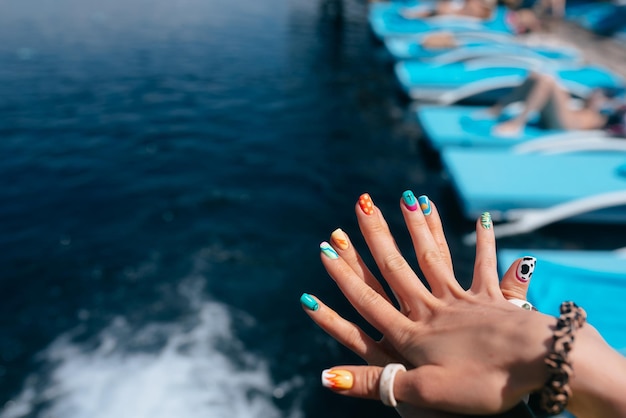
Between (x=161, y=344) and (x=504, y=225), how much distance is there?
198 inches

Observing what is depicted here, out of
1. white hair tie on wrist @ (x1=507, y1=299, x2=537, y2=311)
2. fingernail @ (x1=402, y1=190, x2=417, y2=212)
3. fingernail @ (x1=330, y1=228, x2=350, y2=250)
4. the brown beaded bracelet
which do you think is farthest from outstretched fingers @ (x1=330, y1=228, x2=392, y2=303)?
the brown beaded bracelet

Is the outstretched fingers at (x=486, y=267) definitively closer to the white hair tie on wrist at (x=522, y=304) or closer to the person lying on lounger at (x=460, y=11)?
the white hair tie on wrist at (x=522, y=304)

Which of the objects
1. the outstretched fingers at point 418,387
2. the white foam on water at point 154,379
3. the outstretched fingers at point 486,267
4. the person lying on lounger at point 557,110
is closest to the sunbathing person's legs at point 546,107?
the person lying on lounger at point 557,110

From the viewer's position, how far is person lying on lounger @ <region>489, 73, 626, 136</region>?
7.66 m

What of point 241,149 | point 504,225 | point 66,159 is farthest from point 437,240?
point 66,159

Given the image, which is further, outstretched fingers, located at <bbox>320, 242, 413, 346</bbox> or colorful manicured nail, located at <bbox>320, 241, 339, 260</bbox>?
colorful manicured nail, located at <bbox>320, 241, 339, 260</bbox>

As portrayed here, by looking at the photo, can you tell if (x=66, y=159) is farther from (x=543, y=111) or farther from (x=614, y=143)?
(x=614, y=143)

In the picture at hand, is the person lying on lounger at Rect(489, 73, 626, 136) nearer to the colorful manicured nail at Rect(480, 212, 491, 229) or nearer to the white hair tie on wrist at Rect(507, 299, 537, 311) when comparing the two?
the colorful manicured nail at Rect(480, 212, 491, 229)

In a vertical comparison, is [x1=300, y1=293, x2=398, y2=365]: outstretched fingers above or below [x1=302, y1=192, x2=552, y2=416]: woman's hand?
below

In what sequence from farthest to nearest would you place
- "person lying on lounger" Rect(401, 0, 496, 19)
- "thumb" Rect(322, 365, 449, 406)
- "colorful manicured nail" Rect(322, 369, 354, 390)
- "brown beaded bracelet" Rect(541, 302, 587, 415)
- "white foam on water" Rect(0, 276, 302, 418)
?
1. "person lying on lounger" Rect(401, 0, 496, 19)
2. "white foam on water" Rect(0, 276, 302, 418)
3. "colorful manicured nail" Rect(322, 369, 354, 390)
4. "thumb" Rect(322, 365, 449, 406)
5. "brown beaded bracelet" Rect(541, 302, 587, 415)

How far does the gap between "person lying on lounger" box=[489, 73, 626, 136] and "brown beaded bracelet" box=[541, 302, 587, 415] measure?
736 cm

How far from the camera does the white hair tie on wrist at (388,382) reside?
1.36 m

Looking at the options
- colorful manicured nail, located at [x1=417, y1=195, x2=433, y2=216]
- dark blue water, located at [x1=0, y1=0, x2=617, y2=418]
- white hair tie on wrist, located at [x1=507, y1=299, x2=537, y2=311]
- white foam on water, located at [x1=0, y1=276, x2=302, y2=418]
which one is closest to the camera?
white hair tie on wrist, located at [x1=507, y1=299, x2=537, y2=311]

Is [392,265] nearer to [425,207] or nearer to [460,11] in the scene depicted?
[425,207]
